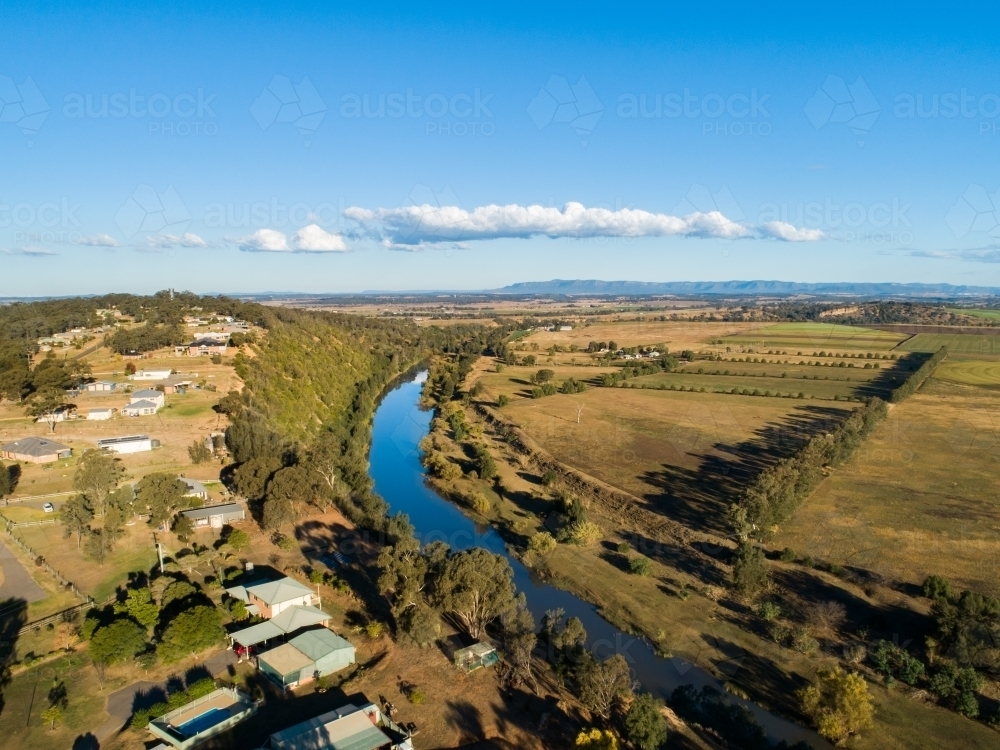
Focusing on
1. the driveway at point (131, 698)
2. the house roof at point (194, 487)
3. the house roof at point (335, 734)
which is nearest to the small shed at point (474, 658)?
the house roof at point (335, 734)

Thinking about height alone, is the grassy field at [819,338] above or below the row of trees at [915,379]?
above

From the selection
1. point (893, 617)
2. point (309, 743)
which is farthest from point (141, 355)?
→ point (893, 617)

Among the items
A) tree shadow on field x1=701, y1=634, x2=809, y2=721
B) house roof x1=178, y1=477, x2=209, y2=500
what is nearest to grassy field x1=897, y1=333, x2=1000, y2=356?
tree shadow on field x1=701, y1=634, x2=809, y2=721

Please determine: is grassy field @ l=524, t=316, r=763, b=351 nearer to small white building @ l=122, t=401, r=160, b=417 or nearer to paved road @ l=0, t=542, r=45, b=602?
small white building @ l=122, t=401, r=160, b=417

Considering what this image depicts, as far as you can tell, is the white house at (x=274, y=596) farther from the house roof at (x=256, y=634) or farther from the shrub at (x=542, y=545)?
the shrub at (x=542, y=545)

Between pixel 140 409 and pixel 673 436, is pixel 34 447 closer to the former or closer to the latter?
pixel 140 409

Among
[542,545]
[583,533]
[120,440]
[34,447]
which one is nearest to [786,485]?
[583,533]
